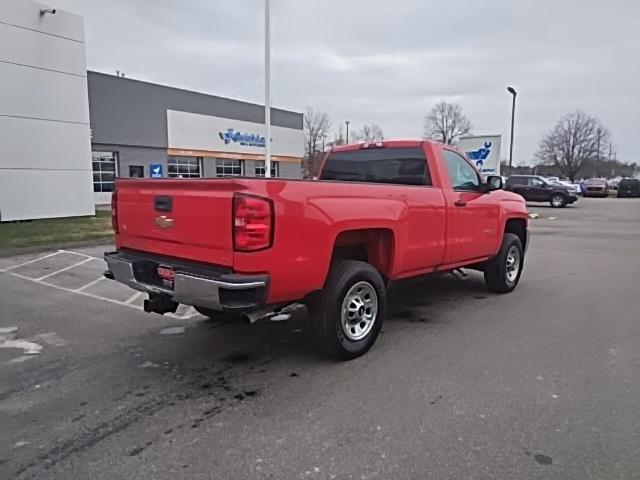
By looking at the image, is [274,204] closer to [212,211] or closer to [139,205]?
[212,211]

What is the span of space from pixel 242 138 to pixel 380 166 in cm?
3086

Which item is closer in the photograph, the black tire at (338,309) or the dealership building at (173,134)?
the black tire at (338,309)

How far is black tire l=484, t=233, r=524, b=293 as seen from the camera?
22.7ft

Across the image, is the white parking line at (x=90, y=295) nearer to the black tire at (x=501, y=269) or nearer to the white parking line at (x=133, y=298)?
the white parking line at (x=133, y=298)

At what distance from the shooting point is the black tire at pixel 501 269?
6.91 m

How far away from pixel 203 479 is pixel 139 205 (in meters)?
2.52

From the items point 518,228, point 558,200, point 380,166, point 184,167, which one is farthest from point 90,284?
point 558,200

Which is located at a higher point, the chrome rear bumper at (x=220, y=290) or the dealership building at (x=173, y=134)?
the dealership building at (x=173, y=134)

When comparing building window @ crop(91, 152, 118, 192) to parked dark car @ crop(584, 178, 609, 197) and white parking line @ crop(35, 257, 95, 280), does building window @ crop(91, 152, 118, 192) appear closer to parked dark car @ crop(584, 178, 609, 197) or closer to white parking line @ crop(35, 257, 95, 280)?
white parking line @ crop(35, 257, 95, 280)

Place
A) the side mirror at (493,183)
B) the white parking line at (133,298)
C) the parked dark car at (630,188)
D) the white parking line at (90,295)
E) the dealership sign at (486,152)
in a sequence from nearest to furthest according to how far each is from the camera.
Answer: the white parking line at (90,295) → the side mirror at (493,183) → the white parking line at (133,298) → the dealership sign at (486,152) → the parked dark car at (630,188)

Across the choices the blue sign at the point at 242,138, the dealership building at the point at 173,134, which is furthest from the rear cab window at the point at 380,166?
the blue sign at the point at 242,138

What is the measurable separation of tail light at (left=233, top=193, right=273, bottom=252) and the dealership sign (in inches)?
738

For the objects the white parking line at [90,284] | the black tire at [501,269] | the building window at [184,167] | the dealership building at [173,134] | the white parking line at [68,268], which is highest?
the dealership building at [173,134]

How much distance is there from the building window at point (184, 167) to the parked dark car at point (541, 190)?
20.0 m
